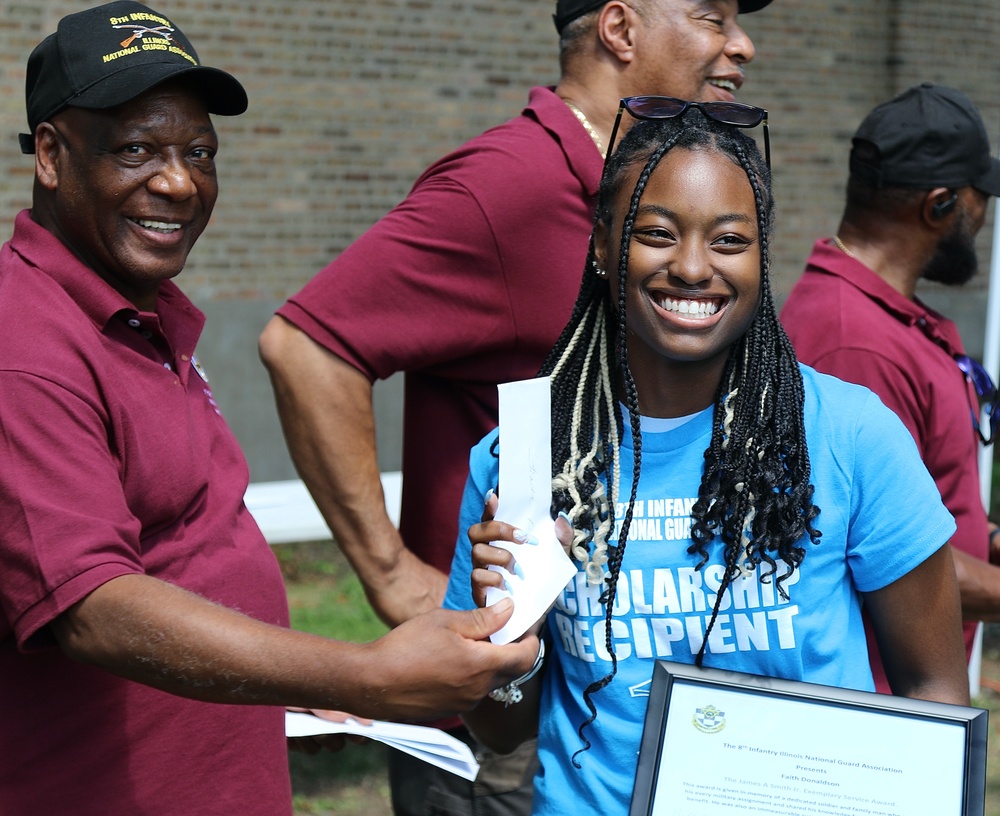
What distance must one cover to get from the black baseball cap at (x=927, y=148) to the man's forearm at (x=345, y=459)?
1.54m

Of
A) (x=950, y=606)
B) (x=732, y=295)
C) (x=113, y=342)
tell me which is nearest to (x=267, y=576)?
(x=113, y=342)

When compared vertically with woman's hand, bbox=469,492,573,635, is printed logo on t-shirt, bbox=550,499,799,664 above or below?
below

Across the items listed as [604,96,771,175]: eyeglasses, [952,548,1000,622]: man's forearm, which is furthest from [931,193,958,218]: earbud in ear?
[604,96,771,175]: eyeglasses

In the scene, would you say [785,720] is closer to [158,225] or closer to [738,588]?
[738,588]

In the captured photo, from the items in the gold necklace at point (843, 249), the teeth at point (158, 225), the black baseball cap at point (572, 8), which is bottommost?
the gold necklace at point (843, 249)

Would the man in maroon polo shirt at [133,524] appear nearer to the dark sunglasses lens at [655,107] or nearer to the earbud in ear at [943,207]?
the dark sunglasses lens at [655,107]

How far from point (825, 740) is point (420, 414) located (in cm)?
148

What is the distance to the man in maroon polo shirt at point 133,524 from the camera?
1.79 metres

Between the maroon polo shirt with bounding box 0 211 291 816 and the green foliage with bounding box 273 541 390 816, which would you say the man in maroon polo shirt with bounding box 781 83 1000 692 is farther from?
the green foliage with bounding box 273 541 390 816

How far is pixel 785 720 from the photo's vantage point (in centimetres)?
182

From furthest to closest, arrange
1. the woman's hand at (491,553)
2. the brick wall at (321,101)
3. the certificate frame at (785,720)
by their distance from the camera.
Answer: the brick wall at (321,101), the woman's hand at (491,553), the certificate frame at (785,720)

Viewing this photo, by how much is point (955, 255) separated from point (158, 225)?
2.25 m

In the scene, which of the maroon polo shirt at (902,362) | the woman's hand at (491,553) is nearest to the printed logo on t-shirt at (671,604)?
the woman's hand at (491,553)

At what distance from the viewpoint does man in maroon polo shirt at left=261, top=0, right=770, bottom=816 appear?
2854mm
